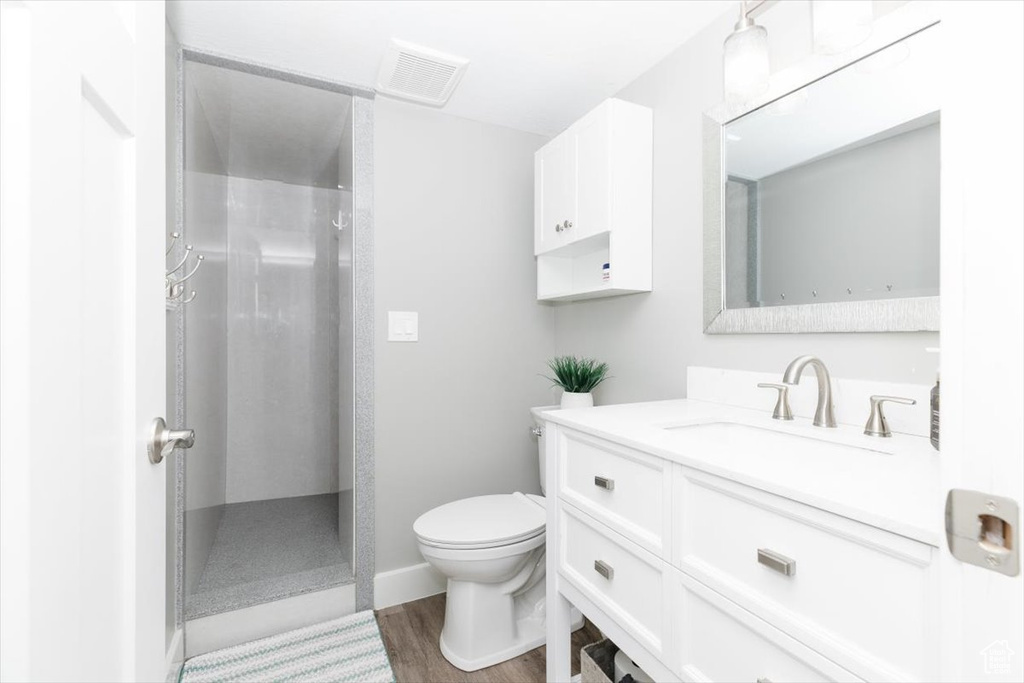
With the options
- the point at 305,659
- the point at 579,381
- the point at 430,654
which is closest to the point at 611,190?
the point at 579,381

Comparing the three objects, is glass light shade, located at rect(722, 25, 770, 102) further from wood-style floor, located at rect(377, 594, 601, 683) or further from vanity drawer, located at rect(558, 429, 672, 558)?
wood-style floor, located at rect(377, 594, 601, 683)

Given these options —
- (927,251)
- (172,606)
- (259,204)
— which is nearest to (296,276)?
(259,204)

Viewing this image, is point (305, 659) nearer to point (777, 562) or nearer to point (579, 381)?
point (579, 381)

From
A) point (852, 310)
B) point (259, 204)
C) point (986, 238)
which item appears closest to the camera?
point (986, 238)

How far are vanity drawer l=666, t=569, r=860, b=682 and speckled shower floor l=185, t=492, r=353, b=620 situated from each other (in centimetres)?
150

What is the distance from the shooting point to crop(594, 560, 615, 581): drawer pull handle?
1112 mm

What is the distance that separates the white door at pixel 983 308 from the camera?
13.9 inches

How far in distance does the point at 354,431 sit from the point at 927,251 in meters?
1.92

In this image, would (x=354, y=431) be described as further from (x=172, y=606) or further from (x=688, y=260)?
(x=688, y=260)

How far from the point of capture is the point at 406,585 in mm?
2014

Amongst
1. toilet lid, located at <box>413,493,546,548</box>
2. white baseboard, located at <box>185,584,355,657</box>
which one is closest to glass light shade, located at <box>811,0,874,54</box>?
toilet lid, located at <box>413,493,546,548</box>

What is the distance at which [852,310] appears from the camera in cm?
117

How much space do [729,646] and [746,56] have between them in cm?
120

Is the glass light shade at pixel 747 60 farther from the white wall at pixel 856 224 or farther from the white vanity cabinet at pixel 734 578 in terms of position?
the white vanity cabinet at pixel 734 578
